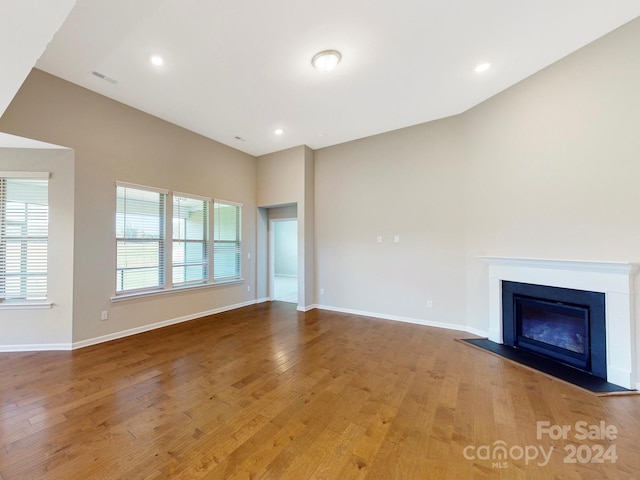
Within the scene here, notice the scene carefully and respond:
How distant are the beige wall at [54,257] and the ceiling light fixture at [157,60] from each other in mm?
1761

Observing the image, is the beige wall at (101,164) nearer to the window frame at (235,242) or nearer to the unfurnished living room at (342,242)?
the unfurnished living room at (342,242)

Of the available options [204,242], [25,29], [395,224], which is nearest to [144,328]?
[204,242]

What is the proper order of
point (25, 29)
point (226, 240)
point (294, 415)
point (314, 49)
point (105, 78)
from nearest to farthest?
1. point (25, 29)
2. point (294, 415)
3. point (314, 49)
4. point (105, 78)
5. point (226, 240)

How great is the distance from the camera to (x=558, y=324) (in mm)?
3137

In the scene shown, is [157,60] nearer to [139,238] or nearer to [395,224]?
[139,238]

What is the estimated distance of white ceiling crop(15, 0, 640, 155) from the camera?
2.31m

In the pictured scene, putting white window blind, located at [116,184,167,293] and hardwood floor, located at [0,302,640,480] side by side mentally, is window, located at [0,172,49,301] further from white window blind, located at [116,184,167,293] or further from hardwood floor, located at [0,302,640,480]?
hardwood floor, located at [0,302,640,480]

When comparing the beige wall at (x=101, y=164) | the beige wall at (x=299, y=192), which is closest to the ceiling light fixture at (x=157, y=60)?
the beige wall at (x=101, y=164)

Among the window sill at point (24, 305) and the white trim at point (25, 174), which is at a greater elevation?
the white trim at point (25, 174)

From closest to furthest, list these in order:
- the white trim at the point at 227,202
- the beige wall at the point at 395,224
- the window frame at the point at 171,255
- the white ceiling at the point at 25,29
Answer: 1. the white ceiling at the point at 25,29
2. the window frame at the point at 171,255
3. the beige wall at the point at 395,224
4. the white trim at the point at 227,202

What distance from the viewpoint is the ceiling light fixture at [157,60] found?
288 centimetres

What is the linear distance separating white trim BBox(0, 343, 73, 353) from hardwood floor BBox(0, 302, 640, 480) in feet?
0.53

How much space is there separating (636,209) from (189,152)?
6176 mm

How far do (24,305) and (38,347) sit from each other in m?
0.58
